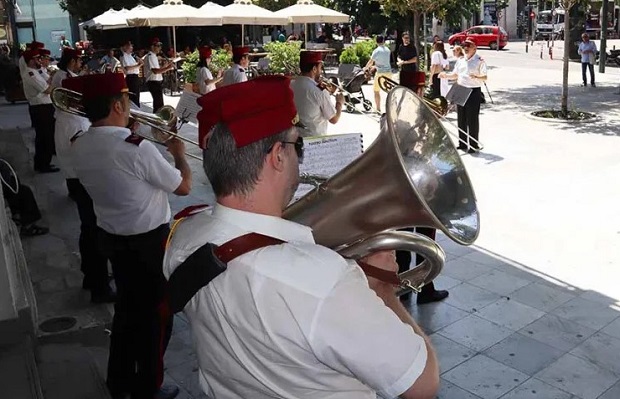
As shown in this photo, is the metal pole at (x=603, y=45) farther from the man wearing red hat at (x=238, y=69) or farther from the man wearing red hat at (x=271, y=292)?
the man wearing red hat at (x=271, y=292)

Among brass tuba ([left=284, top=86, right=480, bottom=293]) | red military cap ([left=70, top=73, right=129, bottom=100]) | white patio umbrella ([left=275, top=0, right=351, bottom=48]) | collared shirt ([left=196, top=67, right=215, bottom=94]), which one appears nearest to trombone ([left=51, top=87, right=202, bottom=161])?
red military cap ([left=70, top=73, right=129, bottom=100])

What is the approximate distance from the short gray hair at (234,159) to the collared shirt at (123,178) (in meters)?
1.90

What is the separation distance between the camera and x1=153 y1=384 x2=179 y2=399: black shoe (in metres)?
3.65

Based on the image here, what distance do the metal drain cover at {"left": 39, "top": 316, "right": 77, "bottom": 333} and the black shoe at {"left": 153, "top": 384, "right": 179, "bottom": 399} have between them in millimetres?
1139

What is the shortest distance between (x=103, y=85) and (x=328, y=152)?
1.35m

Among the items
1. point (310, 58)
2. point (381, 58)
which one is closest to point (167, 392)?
point (310, 58)

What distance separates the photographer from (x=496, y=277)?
5359 millimetres

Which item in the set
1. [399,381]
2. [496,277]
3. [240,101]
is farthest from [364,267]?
[496,277]

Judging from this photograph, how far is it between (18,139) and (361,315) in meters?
11.4

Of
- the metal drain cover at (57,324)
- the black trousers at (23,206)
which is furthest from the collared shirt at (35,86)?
the metal drain cover at (57,324)

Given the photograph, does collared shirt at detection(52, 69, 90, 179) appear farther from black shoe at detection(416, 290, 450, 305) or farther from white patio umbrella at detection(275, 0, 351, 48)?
white patio umbrella at detection(275, 0, 351, 48)

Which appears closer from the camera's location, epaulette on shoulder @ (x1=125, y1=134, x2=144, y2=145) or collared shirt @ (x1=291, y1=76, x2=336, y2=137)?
epaulette on shoulder @ (x1=125, y1=134, x2=144, y2=145)

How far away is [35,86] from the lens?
9.24 metres

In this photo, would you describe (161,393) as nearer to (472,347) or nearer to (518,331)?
(472,347)
